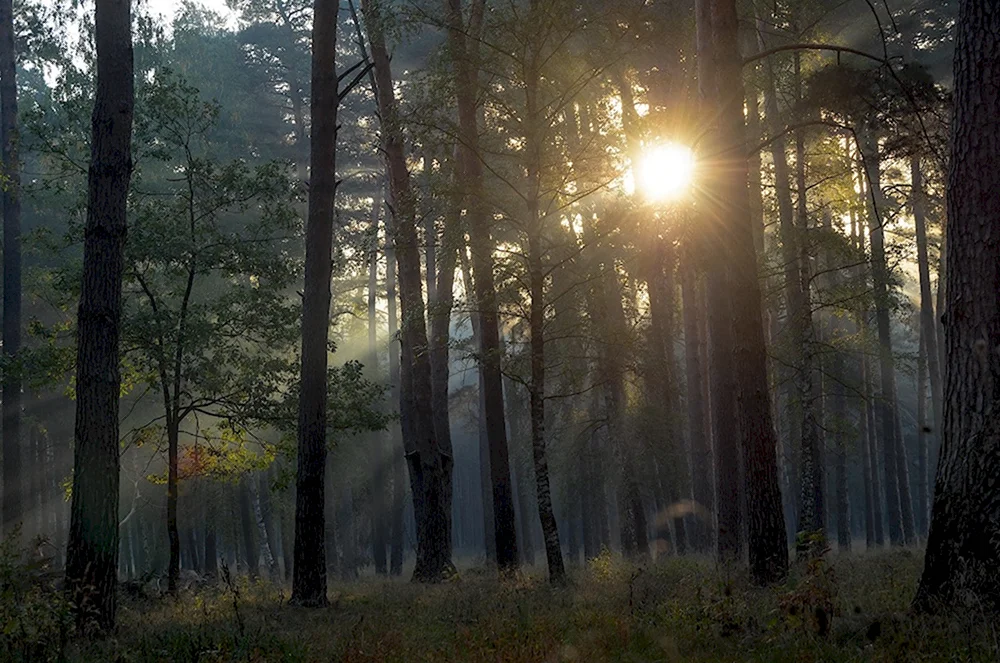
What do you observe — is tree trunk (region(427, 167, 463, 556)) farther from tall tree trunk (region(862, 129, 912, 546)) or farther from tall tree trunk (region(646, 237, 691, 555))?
tall tree trunk (region(862, 129, 912, 546))

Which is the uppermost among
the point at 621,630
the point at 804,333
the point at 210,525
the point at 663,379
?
the point at 804,333

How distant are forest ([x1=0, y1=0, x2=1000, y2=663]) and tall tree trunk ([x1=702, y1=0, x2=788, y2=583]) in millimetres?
35

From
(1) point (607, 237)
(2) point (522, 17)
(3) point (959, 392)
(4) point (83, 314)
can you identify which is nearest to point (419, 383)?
(1) point (607, 237)

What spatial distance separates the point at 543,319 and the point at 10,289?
13944 millimetres

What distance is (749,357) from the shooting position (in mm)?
10617

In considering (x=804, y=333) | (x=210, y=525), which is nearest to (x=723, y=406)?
(x=804, y=333)

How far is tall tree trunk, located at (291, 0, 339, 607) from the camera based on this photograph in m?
13.1

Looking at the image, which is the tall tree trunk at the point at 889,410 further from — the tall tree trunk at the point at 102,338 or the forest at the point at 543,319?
the tall tree trunk at the point at 102,338

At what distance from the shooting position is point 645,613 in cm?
856

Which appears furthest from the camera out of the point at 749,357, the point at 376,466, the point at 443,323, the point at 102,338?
the point at 376,466

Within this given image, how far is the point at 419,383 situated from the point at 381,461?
24.2m

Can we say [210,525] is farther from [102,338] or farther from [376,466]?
[102,338]

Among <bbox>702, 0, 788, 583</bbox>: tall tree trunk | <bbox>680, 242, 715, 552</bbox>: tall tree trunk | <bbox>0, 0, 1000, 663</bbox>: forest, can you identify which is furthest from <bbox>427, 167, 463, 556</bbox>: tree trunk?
<bbox>680, 242, 715, 552</bbox>: tall tree trunk

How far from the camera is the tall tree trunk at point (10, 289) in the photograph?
2131cm
